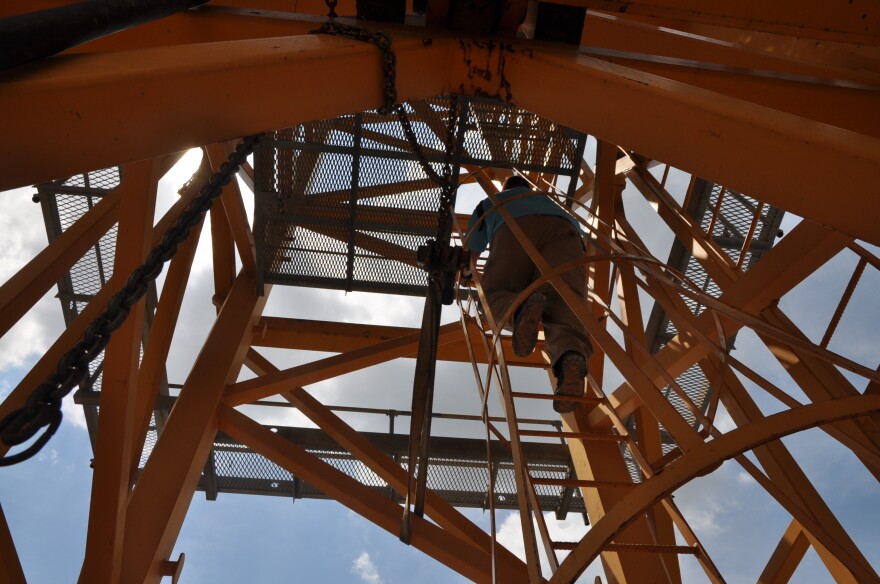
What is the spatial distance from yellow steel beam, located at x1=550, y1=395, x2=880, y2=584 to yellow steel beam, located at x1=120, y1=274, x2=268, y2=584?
404cm

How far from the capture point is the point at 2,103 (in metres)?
2.48

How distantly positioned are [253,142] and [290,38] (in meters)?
0.76

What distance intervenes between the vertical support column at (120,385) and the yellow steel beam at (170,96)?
2488 mm

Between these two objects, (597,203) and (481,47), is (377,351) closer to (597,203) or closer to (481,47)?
(597,203)

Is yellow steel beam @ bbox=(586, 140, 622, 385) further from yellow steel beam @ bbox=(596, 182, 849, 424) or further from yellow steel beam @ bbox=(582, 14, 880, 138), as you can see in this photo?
yellow steel beam @ bbox=(582, 14, 880, 138)

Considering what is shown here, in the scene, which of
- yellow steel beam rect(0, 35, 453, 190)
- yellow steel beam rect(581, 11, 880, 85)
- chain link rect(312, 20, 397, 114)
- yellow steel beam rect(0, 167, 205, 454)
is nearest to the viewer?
yellow steel beam rect(0, 35, 453, 190)

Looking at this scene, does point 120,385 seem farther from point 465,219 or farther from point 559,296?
point 465,219

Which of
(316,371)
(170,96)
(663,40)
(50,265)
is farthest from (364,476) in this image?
(170,96)

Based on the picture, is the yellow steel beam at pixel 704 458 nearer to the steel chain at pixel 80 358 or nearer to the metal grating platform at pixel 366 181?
the steel chain at pixel 80 358

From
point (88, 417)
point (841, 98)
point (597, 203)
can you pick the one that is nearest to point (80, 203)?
point (88, 417)

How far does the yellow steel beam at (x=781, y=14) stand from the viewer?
3.68 m

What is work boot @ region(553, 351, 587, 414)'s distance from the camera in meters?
6.00

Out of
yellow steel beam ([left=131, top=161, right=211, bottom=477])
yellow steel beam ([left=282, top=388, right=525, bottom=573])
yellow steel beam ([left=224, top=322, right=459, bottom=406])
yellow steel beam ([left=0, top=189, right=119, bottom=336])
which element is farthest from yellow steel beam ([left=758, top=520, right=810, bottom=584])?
yellow steel beam ([left=0, top=189, right=119, bottom=336])

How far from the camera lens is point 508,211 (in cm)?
776
